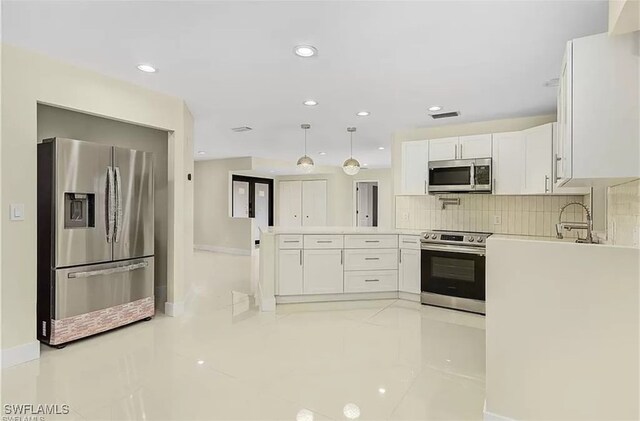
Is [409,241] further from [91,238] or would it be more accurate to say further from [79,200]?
[79,200]

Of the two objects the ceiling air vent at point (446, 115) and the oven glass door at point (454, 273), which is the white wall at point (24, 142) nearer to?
the ceiling air vent at point (446, 115)

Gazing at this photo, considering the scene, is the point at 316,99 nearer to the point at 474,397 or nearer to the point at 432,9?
the point at 432,9

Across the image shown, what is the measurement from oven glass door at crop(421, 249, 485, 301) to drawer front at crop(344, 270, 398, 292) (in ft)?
1.36

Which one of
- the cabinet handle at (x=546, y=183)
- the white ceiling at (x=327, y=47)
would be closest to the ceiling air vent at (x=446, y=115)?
the white ceiling at (x=327, y=47)

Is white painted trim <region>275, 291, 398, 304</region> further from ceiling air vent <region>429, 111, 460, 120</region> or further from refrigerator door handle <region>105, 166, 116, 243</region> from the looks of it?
ceiling air vent <region>429, 111, 460, 120</region>

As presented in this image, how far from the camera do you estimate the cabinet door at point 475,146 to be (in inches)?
177

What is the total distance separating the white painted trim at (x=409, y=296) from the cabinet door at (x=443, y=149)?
1.82m

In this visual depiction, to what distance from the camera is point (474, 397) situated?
7.58 feet

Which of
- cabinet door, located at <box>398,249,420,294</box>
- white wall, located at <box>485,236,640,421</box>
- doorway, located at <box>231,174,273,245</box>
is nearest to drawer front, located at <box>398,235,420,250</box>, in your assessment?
cabinet door, located at <box>398,249,420,294</box>

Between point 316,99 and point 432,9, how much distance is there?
6.35 feet

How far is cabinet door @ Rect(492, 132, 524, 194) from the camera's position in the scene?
14.1 feet

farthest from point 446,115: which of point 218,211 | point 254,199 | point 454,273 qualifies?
point 254,199

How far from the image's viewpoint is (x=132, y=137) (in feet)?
13.9

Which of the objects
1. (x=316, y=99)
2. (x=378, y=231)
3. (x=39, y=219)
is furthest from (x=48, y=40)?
(x=378, y=231)
